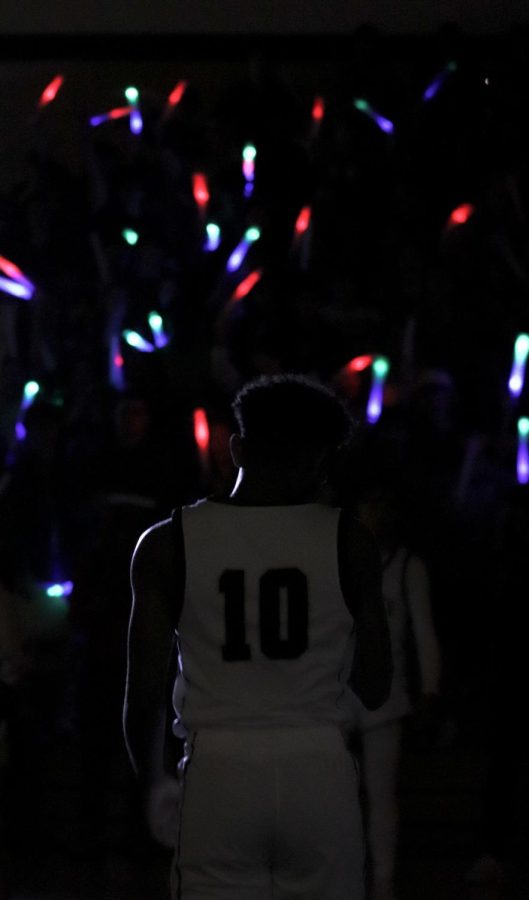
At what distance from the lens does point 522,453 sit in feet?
23.7

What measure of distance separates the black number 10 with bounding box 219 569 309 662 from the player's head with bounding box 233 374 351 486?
0.69 feet

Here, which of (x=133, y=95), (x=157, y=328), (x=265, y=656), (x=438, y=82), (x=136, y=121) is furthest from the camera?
(x=133, y=95)

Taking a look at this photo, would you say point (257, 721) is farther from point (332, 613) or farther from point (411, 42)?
point (411, 42)

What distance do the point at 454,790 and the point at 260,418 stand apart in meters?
4.25

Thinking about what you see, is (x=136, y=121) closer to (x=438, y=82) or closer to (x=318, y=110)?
(x=318, y=110)

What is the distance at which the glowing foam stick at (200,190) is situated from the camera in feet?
28.2

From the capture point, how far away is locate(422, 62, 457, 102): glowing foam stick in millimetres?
8727

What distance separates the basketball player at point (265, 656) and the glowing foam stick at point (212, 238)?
603 centimetres

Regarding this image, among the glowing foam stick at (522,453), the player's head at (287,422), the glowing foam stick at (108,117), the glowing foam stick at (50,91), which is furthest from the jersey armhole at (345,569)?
the glowing foam stick at (50,91)

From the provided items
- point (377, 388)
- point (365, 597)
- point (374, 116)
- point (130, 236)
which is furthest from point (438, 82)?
point (365, 597)

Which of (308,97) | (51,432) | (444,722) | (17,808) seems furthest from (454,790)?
(308,97)

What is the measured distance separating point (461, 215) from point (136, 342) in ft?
6.77

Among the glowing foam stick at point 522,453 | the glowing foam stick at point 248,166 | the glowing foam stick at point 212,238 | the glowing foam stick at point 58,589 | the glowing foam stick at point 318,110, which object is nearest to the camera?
the glowing foam stick at point 58,589

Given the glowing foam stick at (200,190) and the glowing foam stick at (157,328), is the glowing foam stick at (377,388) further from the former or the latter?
the glowing foam stick at (200,190)
